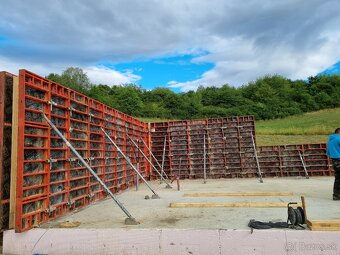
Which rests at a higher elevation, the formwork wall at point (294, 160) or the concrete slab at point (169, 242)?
the formwork wall at point (294, 160)

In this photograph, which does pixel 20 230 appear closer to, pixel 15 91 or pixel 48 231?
pixel 48 231

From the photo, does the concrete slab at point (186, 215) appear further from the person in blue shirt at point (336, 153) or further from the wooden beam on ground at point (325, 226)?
the wooden beam on ground at point (325, 226)

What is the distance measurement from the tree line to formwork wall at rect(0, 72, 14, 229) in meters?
42.7

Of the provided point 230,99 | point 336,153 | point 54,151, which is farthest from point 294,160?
point 230,99

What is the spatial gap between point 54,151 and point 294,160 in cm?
1153

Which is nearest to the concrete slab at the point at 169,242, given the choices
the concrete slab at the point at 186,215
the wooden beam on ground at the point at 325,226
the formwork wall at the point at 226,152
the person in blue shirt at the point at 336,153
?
the wooden beam on ground at the point at 325,226

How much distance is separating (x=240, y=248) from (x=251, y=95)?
2379 inches

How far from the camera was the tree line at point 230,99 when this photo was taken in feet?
164

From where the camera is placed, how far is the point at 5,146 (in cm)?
520

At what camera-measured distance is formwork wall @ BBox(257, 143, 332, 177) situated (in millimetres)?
14008

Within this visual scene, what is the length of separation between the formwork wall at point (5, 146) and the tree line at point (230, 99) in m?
42.7

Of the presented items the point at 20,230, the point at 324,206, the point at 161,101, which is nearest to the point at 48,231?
the point at 20,230

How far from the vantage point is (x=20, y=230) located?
4.91m

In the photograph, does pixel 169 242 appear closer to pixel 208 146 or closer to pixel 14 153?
pixel 14 153
